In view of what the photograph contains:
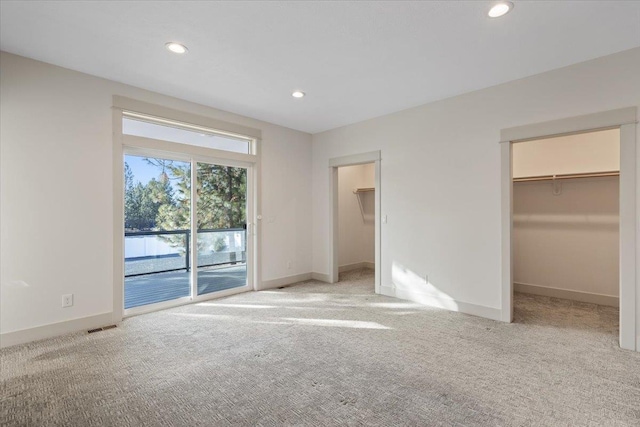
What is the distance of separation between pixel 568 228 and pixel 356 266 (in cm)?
382

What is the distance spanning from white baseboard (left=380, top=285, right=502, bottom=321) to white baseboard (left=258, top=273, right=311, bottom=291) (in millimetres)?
1572

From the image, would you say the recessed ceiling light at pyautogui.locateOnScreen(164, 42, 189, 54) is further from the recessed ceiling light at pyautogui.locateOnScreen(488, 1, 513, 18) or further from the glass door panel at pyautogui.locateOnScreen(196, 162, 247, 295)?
the recessed ceiling light at pyautogui.locateOnScreen(488, 1, 513, 18)

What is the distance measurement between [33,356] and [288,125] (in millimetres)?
4334

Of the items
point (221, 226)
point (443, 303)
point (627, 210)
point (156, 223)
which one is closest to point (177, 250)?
point (156, 223)

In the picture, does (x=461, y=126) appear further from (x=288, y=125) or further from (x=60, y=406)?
(x=60, y=406)

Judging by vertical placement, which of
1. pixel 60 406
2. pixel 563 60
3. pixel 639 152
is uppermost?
pixel 563 60

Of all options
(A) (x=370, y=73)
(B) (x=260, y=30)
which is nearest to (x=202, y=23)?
(B) (x=260, y=30)

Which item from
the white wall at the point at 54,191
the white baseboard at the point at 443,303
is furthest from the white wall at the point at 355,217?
the white wall at the point at 54,191

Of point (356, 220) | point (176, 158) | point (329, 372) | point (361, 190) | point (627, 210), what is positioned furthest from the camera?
point (356, 220)

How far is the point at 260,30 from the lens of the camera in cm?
254

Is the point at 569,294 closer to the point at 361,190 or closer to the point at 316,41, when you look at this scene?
the point at 361,190

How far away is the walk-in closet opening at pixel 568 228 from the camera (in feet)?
13.0

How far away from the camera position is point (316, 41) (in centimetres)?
270

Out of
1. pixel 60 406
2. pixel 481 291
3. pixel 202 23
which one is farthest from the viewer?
pixel 481 291
